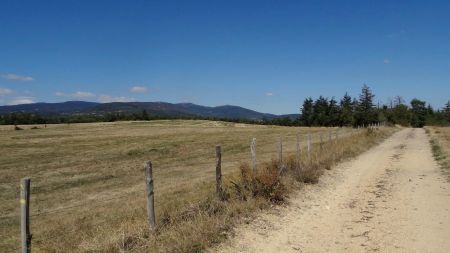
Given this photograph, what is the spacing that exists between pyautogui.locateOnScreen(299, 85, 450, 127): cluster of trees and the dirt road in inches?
4539

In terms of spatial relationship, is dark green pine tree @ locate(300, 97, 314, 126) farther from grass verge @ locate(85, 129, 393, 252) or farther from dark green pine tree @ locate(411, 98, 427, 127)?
grass verge @ locate(85, 129, 393, 252)

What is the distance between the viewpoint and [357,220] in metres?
10.1

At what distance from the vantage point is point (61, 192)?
19.5 meters

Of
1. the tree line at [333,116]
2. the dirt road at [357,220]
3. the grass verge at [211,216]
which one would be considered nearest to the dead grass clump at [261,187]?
the grass verge at [211,216]

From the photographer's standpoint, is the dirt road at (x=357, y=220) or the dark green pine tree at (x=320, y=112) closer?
the dirt road at (x=357, y=220)

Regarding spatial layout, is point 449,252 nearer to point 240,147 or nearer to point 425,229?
point 425,229

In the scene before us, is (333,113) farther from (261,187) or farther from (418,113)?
(261,187)

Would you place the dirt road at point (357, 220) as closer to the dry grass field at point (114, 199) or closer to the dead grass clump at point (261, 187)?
the dead grass clump at point (261, 187)

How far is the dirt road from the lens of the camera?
325 inches

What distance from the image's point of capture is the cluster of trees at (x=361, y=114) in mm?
129500

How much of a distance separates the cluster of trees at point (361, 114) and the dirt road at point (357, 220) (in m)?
115

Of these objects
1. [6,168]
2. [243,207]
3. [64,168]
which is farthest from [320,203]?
[6,168]

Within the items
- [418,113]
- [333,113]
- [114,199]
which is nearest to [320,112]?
[333,113]

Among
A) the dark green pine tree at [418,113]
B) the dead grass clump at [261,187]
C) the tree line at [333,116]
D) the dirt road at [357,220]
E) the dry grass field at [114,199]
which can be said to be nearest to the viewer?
the dry grass field at [114,199]
